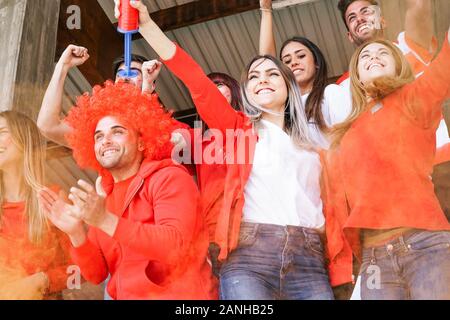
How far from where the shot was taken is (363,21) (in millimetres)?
4121

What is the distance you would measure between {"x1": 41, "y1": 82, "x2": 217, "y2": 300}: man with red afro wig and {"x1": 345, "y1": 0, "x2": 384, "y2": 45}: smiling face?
1.38 metres

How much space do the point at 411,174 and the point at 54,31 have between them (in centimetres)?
254

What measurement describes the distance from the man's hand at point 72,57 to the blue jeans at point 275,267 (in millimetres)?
1489

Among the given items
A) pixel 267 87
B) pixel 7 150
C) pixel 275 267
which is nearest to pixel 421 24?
pixel 267 87

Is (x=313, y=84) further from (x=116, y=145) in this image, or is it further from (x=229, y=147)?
(x=116, y=145)

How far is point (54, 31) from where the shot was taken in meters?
4.36

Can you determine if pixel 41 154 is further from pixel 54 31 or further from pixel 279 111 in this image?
pixel 279 111

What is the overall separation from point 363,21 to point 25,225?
245 cm

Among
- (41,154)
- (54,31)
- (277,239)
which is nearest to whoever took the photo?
(277,239)

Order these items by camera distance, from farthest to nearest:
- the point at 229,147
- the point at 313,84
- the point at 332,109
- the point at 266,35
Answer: the point at 266,35 < the point at 313,84 < the point at 332,109 < the point at 229,147

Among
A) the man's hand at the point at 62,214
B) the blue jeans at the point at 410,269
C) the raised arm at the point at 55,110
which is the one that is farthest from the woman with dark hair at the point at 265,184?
the man's hand at the point at 62,214

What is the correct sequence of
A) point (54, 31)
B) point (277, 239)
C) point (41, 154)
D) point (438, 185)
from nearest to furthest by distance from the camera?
point (277, 239) < point (438, 185) < point (41, 154) < point (54, 31)

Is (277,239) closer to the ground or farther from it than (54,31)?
closer to the ground
